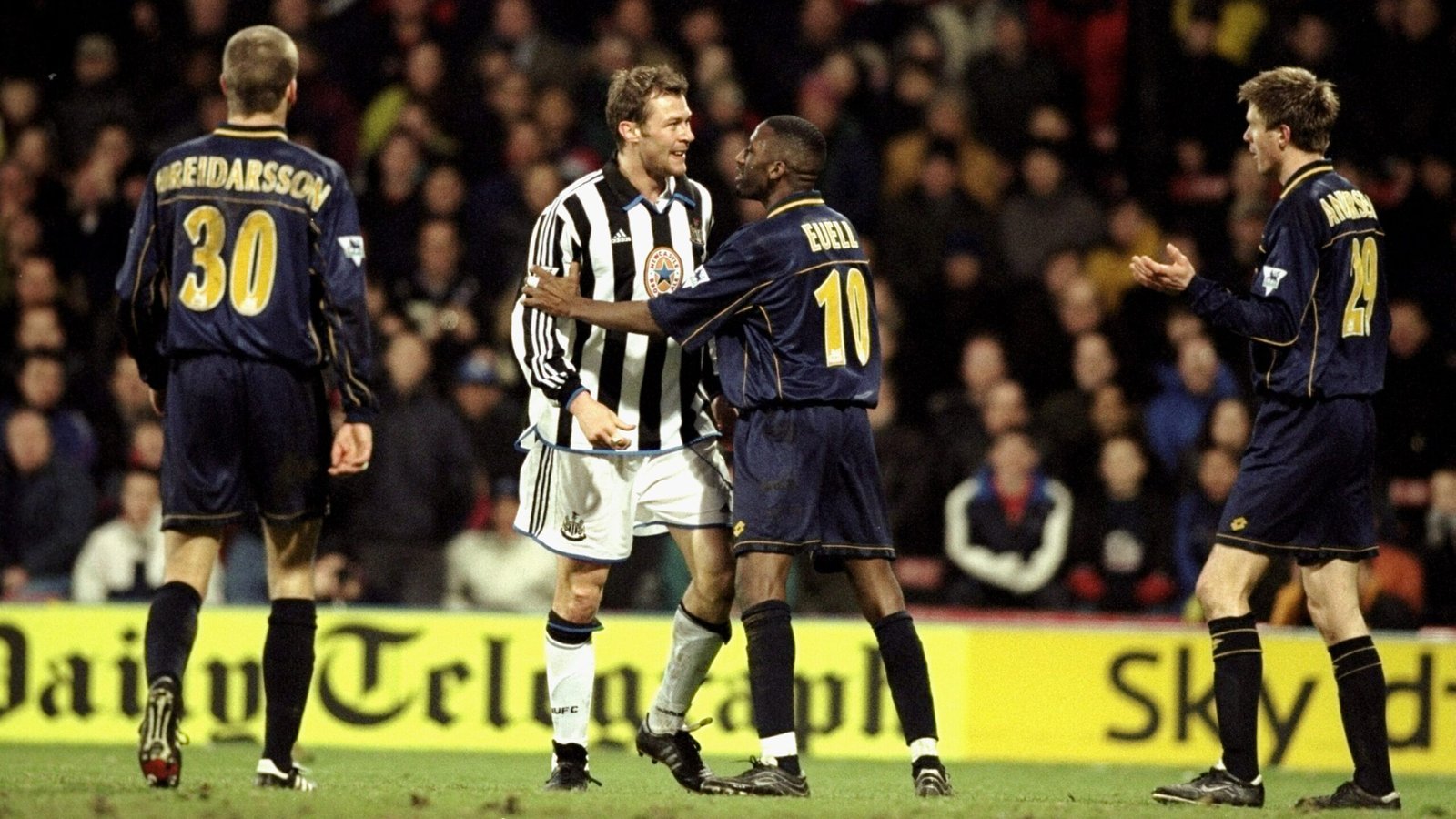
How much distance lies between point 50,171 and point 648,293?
7.18 m

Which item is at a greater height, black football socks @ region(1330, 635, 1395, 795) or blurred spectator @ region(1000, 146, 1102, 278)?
blurred spectator @ region(1000, 146, 1102, 278)

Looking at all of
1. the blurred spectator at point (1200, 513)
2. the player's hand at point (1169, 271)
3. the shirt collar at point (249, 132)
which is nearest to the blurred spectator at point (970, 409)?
the blurred spectator at point (1200, 513)

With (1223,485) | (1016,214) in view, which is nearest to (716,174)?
(1016,214)

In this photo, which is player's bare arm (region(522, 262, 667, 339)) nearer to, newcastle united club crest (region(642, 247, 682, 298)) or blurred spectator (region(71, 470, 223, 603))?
newcastle united club crest (region(642, 247, 682, 298))

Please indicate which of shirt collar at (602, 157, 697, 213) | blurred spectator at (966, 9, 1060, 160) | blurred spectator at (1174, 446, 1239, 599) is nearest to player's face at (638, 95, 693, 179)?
shirt collar at (602, 157, 697, 213)

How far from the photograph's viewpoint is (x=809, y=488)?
6887mm

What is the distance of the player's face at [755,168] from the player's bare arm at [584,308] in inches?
19.7

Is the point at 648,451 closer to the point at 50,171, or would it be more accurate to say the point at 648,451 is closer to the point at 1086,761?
the point at 1086,761

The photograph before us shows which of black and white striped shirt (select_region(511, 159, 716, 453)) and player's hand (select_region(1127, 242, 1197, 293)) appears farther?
black and white striped shirt (select_region(511, 159, 716, 453))

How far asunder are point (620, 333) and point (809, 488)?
3.13 feet

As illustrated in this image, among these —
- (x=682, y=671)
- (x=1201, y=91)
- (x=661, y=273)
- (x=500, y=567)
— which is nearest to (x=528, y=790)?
(x=682, y=671)

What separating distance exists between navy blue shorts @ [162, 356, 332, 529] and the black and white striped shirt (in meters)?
0.92

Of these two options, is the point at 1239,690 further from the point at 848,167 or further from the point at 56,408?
the point at 56,408

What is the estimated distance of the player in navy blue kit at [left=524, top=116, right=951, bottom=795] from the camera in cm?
688
